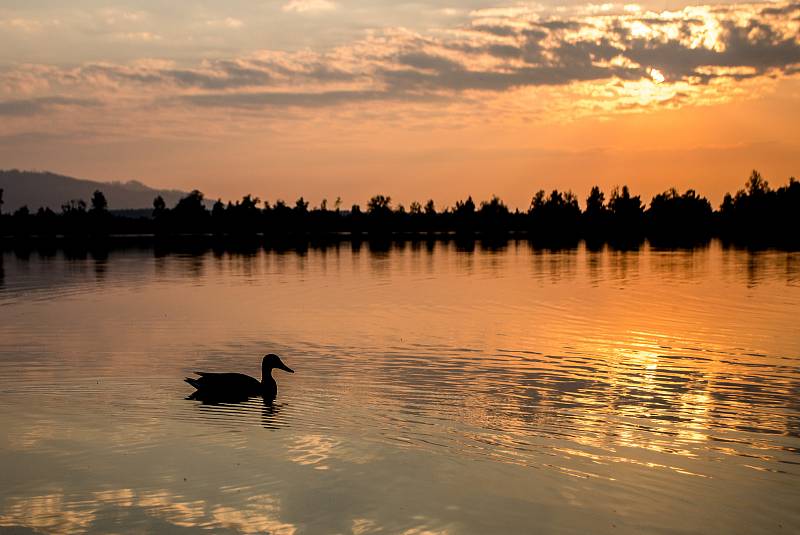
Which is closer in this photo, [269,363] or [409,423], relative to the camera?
[409,423]

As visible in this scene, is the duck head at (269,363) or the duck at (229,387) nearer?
the duck at (229,387)

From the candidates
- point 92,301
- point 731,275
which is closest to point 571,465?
point 92,301

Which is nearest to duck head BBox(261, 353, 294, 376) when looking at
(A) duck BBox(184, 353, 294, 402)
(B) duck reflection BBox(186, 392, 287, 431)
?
(A) duck BBox(184, 353, 294, 402)

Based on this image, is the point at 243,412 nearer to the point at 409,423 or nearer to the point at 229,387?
the point at 229,387

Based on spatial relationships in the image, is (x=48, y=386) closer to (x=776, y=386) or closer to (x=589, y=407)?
(x=589, y=407)

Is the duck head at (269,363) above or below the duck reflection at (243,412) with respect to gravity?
above

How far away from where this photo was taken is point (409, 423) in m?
15.6

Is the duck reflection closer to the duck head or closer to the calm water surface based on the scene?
the calm water surface

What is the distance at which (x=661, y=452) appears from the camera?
44.9ft

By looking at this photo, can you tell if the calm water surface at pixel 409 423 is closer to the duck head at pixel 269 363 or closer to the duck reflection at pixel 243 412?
the duck reflection at pixel 243 412

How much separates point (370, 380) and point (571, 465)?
25.2ft

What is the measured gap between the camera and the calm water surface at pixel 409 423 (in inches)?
440

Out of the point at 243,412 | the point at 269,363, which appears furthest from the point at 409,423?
the point at 269,363

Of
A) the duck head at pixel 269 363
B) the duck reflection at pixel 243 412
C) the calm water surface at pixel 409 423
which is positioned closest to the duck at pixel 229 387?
the duck reflection at pixel 243 412
